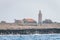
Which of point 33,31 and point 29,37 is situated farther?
point 33,31

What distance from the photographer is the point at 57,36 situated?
10211mm

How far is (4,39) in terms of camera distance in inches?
383

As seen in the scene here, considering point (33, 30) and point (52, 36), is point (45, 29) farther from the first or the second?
point (52, 36)

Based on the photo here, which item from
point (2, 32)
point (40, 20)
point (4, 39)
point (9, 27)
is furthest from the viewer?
point (40, 20)

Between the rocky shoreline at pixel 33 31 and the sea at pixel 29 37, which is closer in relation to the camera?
the sea at pixel 29 37

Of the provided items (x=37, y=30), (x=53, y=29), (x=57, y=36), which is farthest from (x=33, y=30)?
(x=57, y=36)

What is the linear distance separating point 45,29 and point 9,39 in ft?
10.6

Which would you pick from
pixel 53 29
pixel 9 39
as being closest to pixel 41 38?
pixel 9 39

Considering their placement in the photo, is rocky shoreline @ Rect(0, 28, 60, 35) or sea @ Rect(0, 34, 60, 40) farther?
rocky shoreline @ Rect(0, 28, 60, 35)

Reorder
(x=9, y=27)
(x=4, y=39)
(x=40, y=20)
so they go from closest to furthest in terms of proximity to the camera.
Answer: (x=4, y=39) < (x=9, y=27) < (x=40, y=20)

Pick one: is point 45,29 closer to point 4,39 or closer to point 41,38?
point 41,38

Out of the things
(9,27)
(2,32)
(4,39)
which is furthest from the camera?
(9,27)

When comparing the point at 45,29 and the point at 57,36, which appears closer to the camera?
the point at 57,36

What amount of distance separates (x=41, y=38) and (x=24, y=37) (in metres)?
0.92
